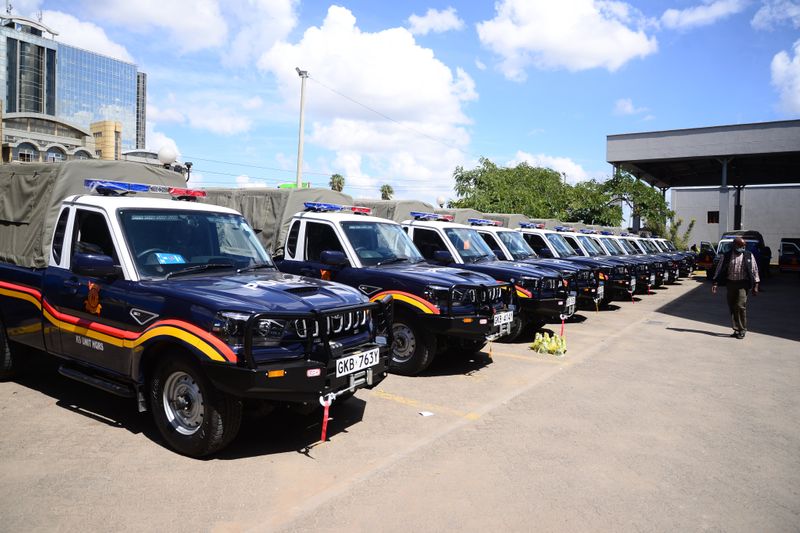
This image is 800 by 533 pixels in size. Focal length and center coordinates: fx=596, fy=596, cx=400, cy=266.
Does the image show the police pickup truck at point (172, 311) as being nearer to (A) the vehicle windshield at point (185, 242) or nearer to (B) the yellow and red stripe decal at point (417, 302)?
(A) the vehicle windshield at point (185, 242)

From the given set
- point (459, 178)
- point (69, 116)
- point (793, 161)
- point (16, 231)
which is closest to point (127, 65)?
point (69, 116)

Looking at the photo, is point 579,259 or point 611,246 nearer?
point 579,259

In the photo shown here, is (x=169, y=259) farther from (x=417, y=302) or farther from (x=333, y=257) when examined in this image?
(x=417, y=302)

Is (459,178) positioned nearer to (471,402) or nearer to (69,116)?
(471,402)

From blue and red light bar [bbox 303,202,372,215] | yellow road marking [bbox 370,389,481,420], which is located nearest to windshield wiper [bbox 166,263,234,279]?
yellow road marking [bbox 370,389,481,420]

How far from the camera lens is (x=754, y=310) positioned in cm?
1641

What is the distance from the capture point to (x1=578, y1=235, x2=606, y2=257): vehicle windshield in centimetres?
1692

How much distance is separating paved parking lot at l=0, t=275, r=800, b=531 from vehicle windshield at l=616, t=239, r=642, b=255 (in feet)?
44.0

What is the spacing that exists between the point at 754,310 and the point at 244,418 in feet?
51.3

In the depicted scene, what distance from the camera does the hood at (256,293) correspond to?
173 inches

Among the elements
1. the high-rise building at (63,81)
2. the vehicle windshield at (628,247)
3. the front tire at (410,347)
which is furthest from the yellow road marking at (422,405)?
the high-rise building at (63,81)

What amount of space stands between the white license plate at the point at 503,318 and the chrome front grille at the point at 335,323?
263cm

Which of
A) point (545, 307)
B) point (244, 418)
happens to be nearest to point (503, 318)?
point (545, 307)

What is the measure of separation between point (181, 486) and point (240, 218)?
291cm
